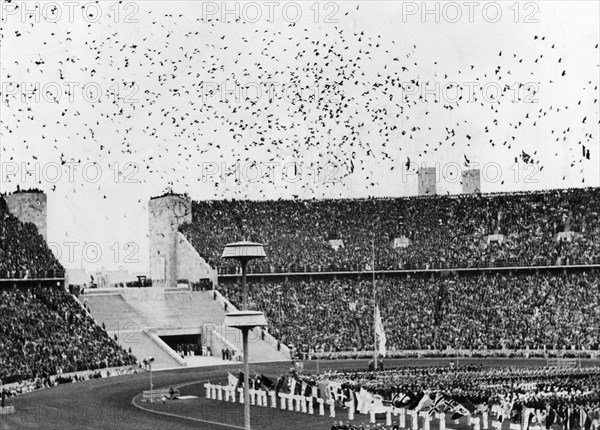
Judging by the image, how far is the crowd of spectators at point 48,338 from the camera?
2034 inches

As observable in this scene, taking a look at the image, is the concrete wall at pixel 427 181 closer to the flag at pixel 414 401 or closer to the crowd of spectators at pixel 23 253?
the crowd of spectators at pixel 23 253

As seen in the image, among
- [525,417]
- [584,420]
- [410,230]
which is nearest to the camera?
[584,420]

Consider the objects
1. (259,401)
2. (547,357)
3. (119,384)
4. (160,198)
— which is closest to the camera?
(259,401)

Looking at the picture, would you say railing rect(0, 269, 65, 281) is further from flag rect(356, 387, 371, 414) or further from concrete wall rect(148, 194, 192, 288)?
flag rect(356, 387, 371, 414)

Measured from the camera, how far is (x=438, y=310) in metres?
67.8

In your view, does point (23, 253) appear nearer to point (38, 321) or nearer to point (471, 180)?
point (38, 321)

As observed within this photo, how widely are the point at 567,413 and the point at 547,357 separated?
29205mm

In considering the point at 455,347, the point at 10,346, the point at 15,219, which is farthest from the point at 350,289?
the point at 10,346

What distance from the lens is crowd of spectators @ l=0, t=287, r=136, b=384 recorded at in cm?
5166

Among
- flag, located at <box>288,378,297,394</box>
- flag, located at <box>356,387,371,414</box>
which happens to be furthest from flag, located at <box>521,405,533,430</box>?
flag, located at <box>288,378,297,394</box>

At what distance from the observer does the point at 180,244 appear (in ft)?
255

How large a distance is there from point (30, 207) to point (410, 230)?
25.2 m

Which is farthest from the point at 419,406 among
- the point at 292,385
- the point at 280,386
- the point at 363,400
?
the point at 280,386

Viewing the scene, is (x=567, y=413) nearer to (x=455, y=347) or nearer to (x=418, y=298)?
(x=455, y=347)
